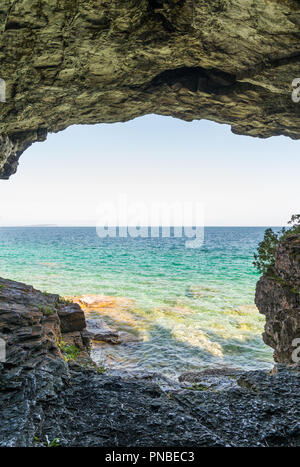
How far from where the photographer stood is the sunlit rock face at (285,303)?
1220 centimetres

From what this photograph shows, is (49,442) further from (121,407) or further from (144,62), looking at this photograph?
(144,62)

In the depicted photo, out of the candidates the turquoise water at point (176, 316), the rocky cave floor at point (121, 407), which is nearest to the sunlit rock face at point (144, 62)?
the rocky cave floor at point (121, 407)

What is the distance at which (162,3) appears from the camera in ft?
34.0

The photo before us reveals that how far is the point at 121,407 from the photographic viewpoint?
6465mm

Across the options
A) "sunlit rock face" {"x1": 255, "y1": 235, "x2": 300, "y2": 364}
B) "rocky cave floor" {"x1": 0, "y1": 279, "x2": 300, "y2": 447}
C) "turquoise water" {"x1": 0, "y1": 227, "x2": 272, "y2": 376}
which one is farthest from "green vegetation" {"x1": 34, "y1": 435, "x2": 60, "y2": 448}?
"turquoise water" {"x1": 0, "y1": 227, "x2": 272, "y2": 376}

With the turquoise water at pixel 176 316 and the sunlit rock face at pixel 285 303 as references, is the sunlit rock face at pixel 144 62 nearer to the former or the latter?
the sunlit rock face at pixel 285 303

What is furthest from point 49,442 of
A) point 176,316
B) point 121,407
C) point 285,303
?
point 176,316

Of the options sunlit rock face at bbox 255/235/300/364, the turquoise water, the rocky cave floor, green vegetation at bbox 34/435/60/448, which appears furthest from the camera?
the turquoise water

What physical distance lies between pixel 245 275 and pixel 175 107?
34.7 m

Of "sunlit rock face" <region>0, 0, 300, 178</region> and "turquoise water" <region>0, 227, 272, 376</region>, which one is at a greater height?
"sunlit rock face" <region>0, 0, 300, 178</region>

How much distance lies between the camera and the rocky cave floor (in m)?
5.39

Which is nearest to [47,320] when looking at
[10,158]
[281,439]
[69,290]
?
[281,439]

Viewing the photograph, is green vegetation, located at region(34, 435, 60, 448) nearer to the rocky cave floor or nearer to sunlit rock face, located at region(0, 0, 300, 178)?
the rocky cave floor

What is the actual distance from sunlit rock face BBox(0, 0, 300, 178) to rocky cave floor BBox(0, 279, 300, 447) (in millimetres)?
10769
